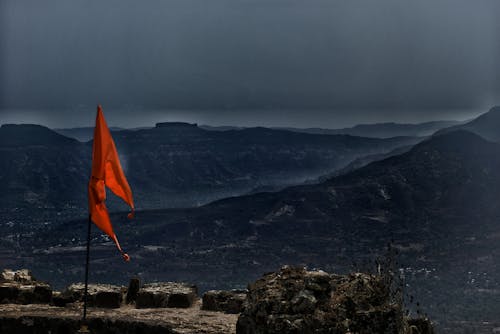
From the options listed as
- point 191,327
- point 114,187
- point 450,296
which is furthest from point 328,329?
point 450,296

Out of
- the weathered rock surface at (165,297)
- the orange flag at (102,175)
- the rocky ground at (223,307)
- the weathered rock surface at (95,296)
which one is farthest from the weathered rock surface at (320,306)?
the weathered rock surface at (95,296)

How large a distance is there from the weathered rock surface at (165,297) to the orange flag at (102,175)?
3.75m

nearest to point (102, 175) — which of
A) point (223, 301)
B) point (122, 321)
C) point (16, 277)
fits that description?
point (122, 321)

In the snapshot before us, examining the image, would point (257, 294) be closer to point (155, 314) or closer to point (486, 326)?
point (155, 314)

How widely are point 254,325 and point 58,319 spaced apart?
7.20 m

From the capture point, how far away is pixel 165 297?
→ 67.5ft

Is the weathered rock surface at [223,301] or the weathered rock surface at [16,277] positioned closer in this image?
the weathered rock surface at [223,301]

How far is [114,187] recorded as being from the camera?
689 inches

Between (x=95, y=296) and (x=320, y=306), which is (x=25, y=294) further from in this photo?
(x=320, y=306)

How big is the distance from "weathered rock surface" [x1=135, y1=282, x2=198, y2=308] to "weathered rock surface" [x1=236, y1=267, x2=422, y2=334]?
6373mm

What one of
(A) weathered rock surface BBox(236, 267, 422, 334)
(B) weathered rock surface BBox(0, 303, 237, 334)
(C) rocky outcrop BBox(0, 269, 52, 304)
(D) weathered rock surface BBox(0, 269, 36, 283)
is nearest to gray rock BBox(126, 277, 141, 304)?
(B) weathered rock surface BBox(0, 303, 237, 334)

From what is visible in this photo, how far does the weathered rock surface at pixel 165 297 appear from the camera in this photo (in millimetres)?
20281

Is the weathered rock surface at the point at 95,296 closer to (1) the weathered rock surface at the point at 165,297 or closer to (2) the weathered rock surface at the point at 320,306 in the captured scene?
(1) the weathered rock surface at the point at 165,297

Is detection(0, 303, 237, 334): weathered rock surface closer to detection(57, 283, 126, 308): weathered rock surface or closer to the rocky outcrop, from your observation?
detection(57, 283, 126, 308): weathered rock surface
